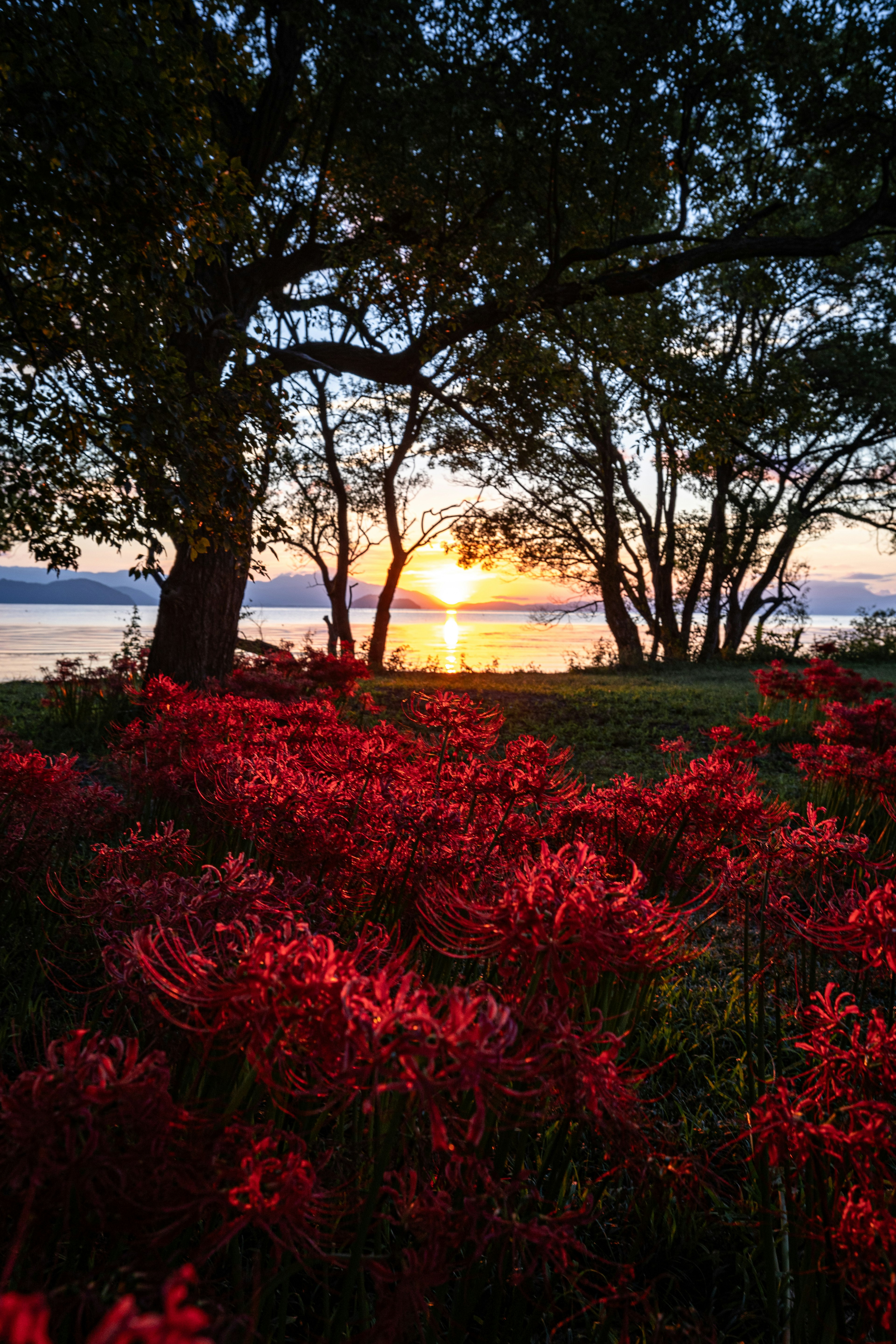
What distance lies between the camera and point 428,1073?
97cm

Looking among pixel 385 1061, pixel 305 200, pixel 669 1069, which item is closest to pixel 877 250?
pixel 305 200

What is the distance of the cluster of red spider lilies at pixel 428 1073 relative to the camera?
1.05 metres

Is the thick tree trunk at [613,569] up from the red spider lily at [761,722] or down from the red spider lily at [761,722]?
up

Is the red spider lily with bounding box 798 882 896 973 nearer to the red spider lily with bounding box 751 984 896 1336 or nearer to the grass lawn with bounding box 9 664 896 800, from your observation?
the red spider lily with bounding box 751 984 896 1336

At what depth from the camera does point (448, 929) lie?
1823 mm

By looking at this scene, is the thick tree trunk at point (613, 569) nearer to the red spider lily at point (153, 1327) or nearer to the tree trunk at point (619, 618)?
the tree trunk at point (619, 618)

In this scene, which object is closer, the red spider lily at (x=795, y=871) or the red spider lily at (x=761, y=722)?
the red spider lily at (x=795, y=871)

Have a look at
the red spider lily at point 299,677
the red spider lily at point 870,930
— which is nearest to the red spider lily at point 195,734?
the red spider lily at point 299,677

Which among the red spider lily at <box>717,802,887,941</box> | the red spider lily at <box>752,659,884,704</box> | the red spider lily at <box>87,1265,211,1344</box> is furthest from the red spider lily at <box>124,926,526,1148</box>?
the red spider lily at <box>752,659,884,704</box>

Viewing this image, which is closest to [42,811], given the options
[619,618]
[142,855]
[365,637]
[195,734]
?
[195,734]

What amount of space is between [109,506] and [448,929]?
505 centimetres

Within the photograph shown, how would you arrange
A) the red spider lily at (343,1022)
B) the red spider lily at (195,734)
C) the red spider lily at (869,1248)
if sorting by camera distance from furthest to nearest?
1. the red spider lily at (195,734)
2. the red spider lily at (869,1248)
3. the red spider lily at (343,1022)

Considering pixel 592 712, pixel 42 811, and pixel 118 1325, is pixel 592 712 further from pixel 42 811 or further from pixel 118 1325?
pixel 118 1325

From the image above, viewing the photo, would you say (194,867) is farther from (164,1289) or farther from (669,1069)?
(164,1289)
